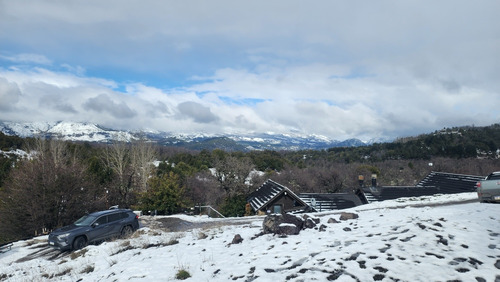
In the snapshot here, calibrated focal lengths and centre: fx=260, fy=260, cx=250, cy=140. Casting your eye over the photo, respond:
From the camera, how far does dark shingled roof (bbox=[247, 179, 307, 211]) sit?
27.3 metres

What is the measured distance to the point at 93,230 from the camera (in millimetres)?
13547

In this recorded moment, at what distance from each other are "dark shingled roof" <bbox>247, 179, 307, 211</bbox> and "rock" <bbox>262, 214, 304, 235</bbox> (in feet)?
54.7

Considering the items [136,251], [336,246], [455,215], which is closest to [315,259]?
[336,246]

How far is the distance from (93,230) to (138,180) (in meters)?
27.5

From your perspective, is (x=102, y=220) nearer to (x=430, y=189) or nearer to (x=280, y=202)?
(x=280, y=202)

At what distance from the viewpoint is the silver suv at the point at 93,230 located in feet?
42.0

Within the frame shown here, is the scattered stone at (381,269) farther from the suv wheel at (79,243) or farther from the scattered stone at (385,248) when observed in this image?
the suv wheel at (79,243)

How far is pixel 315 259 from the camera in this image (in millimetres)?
6637

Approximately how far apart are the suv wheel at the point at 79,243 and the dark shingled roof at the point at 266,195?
54.4 feet

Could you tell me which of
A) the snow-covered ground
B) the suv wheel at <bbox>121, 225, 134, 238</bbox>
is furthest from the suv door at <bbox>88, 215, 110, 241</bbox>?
the snow-covered ground

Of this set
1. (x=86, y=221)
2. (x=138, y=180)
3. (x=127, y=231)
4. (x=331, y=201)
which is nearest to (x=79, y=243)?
(x=86, y=221)

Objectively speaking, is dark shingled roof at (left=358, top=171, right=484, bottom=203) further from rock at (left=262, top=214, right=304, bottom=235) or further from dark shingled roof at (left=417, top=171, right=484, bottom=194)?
rock at (left=262, top=214, right=304, bottom=235)

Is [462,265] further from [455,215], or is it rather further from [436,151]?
[436,151]

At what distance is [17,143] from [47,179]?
7289 cm
